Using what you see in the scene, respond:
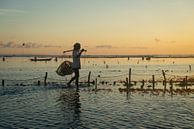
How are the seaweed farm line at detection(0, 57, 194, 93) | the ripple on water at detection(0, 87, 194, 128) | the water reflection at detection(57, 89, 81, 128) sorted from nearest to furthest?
the ripple on water at detection(0, 87, 194, 128), the water reflection at detection(57, 89, 81, 128), the seaweed farm line at detection(0, 57, 194, 93)

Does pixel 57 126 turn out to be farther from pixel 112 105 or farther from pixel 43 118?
pixel 112 105

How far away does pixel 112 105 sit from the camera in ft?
67.5

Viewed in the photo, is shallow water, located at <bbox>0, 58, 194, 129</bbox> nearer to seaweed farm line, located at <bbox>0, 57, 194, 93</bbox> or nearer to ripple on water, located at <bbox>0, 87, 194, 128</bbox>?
ripple on water, located at <bbox>0, 87, 194, 128</bbox>

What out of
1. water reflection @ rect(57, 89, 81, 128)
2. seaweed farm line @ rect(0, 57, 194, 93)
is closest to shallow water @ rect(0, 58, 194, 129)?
water reflection @ rect(57, 89, 81, 128)

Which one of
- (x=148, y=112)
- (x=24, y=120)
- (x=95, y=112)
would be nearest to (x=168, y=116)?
(x=148, y=112)

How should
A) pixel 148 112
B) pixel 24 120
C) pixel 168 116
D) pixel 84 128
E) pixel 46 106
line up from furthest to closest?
pixel 46 106 → pixel 148 112 → pixel 168 116 → pixel 24 120 → pixel 84 128

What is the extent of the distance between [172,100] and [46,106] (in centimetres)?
824

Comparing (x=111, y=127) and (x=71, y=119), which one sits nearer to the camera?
(x=111, y=127)

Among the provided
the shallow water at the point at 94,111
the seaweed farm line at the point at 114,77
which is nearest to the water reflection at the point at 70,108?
the shallow water at the point at 94,111

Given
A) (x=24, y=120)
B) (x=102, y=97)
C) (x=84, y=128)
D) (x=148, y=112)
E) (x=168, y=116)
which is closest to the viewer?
(x=84, y=128)

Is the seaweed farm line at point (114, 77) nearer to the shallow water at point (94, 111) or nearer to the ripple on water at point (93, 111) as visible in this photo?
the shallow water at point (94, 111)

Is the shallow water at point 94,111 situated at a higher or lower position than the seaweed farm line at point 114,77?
lower

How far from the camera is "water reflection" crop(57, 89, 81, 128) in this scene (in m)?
15.7

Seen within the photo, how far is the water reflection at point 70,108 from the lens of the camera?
15.7 m
